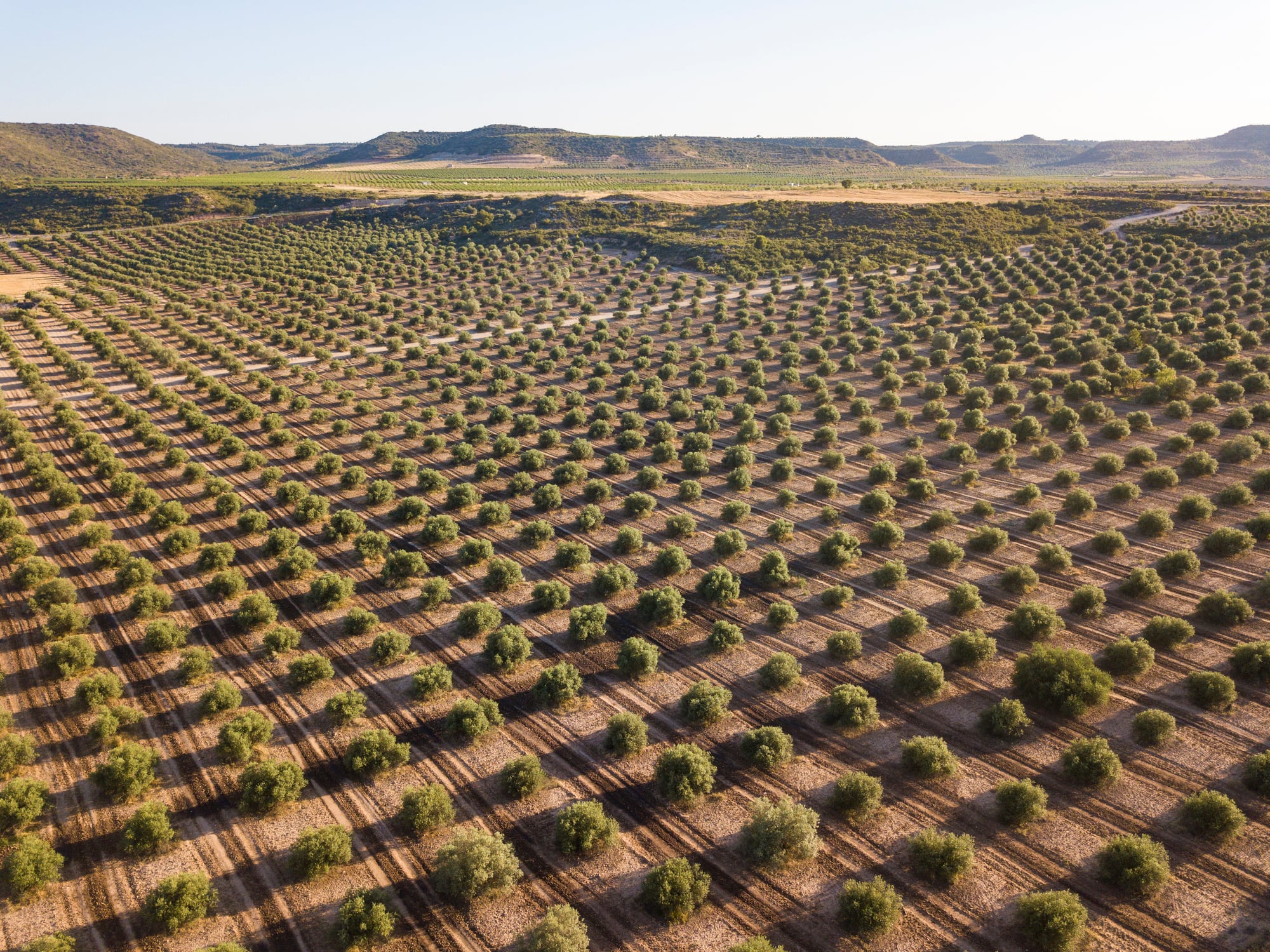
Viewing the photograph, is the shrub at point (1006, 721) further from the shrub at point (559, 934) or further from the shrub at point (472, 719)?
the shrub at point (472, 719)

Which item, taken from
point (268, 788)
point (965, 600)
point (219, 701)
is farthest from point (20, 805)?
point (965, 600)

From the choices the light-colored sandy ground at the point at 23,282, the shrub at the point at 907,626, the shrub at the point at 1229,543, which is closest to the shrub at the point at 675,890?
the shrub at the point at 907,626

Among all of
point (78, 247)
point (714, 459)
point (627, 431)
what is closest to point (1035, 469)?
point (714, 459)

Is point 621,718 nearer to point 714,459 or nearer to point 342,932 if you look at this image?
point 342,932

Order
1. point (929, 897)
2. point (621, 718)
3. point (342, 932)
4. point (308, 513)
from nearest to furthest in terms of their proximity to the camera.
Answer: point (342, 932) < point (929, 897) < point (621, 718) < point (308, 513)

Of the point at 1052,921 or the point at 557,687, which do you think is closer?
the point at 1052,921

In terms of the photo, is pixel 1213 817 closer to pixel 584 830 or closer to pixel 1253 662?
pixel 1253 662
